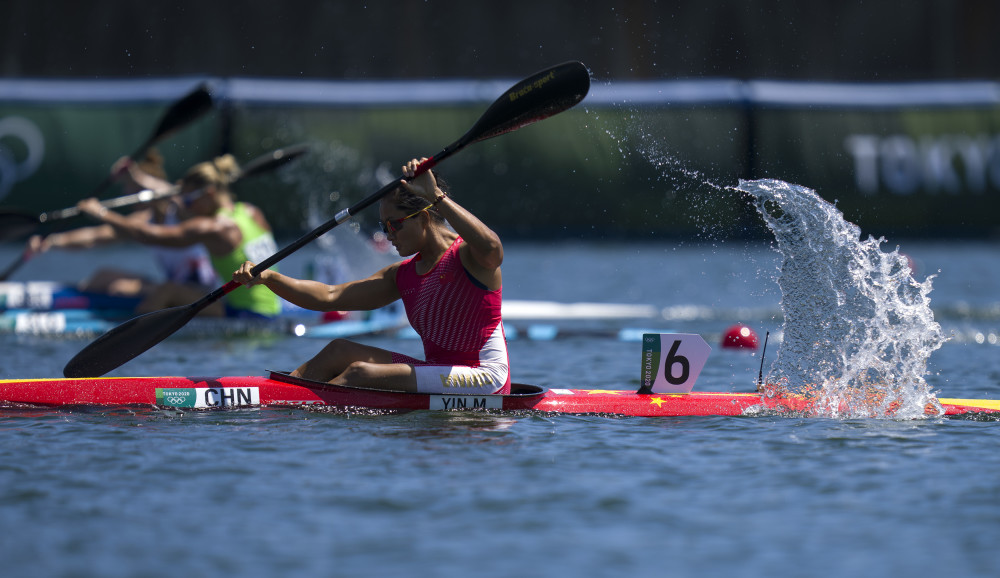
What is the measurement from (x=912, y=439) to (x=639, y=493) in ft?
5.38

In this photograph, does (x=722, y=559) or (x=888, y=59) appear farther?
(x=888, y=59)

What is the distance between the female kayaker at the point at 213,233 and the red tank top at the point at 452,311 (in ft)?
13.5

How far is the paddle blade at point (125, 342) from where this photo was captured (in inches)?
250

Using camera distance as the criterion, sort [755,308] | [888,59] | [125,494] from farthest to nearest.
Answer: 1. [888,59]
2. [755,308]
3. [125,494]

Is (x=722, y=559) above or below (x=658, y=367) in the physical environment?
below

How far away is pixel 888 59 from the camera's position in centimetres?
2289

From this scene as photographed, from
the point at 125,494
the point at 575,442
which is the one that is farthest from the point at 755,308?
the point at 125,494

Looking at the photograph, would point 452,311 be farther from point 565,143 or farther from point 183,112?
point 565,143

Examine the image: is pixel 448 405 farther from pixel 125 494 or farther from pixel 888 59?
pixel 888 59

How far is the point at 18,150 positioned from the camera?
60.1ft

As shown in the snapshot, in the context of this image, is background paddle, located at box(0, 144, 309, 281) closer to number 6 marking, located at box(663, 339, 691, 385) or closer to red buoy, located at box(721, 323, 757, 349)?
red buoy, located at box(721, 323, 757, 349)

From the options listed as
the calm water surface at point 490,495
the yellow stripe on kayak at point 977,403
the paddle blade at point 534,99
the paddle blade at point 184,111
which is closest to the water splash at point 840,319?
the yellow stripe on kayak at point 977,403

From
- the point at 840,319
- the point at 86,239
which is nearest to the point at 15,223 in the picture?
the point at 86,239

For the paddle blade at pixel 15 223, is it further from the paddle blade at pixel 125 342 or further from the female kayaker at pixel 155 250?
the paddle blade at pixel 125 342
